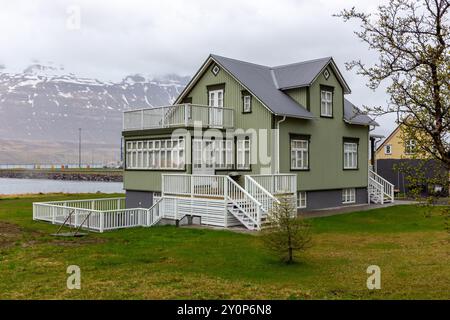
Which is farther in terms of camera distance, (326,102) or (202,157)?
(326,102)

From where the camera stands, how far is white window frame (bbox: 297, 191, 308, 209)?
26598 millimetres

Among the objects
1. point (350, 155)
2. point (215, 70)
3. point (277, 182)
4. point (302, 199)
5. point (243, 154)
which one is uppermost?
point (215, 70)

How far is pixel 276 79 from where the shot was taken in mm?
28781

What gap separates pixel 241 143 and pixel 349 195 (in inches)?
349

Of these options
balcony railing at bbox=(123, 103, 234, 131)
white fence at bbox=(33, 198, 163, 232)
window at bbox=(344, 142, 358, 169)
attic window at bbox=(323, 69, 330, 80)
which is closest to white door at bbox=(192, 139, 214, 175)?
balcony railing at bbox=(123, 103, 234, 131)

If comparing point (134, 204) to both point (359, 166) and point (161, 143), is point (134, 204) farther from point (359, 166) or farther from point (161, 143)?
point (359, 166)

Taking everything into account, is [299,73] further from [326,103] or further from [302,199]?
[302,199]

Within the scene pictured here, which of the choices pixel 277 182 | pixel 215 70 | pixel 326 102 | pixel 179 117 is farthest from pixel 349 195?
pixel 179 117

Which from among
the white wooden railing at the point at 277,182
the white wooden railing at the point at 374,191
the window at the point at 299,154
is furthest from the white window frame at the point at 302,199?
the white wooden railing at the point at 374,191

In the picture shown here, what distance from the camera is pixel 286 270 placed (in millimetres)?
12102

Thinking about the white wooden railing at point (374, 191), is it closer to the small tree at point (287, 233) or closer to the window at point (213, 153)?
the window at point (213, 153)

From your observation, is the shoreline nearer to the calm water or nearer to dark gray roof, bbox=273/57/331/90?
the calm water

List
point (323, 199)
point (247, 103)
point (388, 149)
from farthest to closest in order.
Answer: point (388, 149), point (323, 199), point (247, 103)
